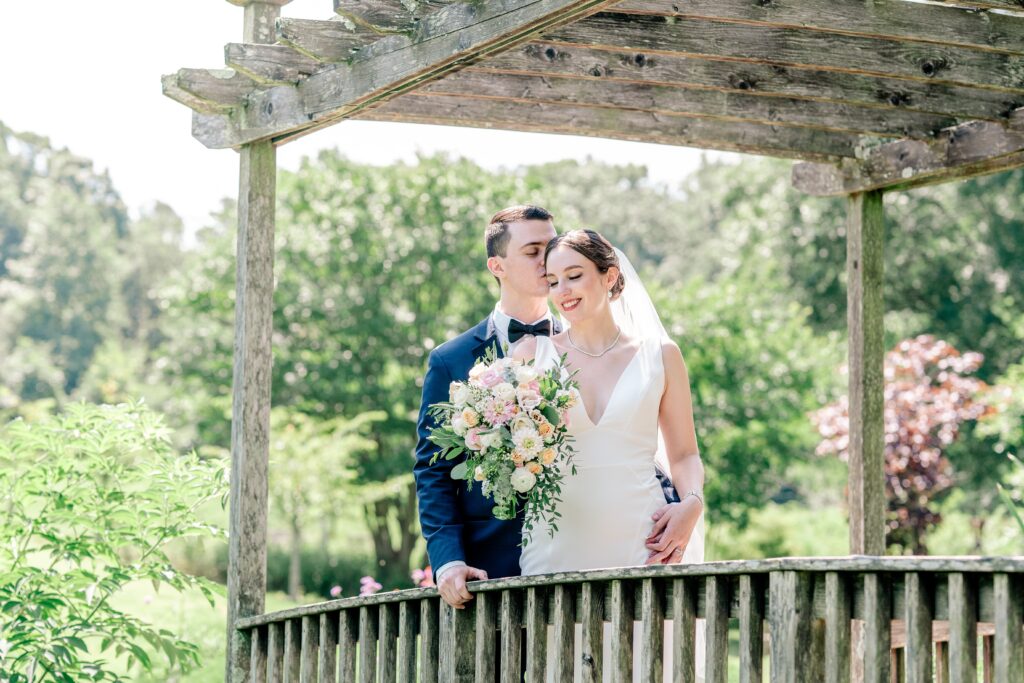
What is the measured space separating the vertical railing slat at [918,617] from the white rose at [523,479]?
1.05 metres

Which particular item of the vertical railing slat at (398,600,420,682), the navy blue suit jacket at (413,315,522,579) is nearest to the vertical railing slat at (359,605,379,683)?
the vertical railing slat at (398,600,420,682)

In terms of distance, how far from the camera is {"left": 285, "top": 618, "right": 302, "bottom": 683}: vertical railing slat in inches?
168

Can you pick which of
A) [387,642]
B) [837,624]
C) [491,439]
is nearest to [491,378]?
[491,439]

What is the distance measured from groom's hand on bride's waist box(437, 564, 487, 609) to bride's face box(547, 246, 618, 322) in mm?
783

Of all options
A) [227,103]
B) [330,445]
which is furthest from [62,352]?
[227,103]

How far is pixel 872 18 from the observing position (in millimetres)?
4133

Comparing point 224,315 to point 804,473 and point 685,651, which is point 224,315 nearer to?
point 804,473

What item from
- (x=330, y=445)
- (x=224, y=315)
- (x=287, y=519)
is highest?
(x=224, y=315)

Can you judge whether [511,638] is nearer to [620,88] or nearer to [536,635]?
[536,635]

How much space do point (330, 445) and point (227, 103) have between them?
794 centimetres

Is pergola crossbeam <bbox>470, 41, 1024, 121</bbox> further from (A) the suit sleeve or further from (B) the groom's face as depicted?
(A) the suit sleeve

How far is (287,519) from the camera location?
13.1 m

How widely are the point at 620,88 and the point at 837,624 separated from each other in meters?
2.65

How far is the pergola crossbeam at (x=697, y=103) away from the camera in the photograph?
4699 mm
